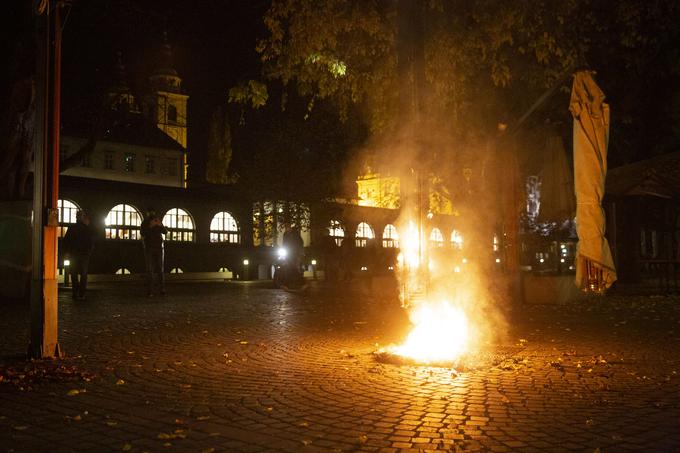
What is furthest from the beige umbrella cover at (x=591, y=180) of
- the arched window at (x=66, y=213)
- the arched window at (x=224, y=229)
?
the arched window at (x=224, y=229)

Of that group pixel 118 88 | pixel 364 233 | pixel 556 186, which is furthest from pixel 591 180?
pixel 364 233

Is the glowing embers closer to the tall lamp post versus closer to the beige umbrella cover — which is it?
the beige umbrella cover

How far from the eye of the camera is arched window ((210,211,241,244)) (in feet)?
149

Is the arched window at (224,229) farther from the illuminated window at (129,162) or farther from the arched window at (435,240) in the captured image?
the arched window at (435,240)

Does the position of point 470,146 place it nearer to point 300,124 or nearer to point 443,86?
point 443,86

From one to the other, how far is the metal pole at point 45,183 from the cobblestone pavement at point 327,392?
1.52ft

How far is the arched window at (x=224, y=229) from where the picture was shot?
149 ft

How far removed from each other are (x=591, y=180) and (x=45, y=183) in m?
6.11

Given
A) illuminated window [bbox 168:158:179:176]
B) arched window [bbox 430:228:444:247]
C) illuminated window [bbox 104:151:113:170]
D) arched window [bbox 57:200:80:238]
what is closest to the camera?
arched window [bbox 430:228:444:247]

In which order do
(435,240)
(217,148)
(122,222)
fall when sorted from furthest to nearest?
(217,148) → (122,222) → (435,240)

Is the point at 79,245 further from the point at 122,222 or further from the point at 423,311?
the point at 122,222

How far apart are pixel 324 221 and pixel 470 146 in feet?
55.1

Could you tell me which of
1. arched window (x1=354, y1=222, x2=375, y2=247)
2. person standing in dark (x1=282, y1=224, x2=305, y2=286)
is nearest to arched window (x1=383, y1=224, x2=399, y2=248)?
arched window (x1=354, y1=222, x2=375, y2=247)

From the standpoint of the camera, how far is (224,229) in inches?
1810
